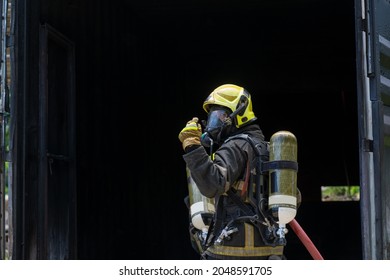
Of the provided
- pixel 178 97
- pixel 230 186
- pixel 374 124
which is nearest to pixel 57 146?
pixel 230 186

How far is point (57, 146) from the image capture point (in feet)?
19.5

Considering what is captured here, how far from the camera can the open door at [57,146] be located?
5312 millimetres

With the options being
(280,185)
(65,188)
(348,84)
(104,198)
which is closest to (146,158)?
(104,198)

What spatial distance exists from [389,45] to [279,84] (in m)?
6.93

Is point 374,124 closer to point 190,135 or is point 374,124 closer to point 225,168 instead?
point 225,168

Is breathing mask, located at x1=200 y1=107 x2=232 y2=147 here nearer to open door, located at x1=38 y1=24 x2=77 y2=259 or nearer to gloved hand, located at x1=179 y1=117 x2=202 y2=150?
gloved hand, located at x1=179 y1=117 x2=202 y2=150

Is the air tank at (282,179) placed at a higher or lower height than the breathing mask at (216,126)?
lower

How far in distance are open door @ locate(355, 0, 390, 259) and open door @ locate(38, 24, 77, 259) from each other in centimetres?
260

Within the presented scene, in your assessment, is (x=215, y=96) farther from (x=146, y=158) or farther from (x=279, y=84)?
(x=279, y=84)

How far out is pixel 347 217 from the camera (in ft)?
39.2

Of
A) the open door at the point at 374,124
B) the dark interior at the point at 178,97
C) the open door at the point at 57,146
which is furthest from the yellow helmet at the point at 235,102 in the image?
the dark interior at the point at 178,97

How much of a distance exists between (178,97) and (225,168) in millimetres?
6878

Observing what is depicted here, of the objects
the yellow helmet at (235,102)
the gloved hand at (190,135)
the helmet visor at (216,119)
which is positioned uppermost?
the yellow helmet at (235,102)

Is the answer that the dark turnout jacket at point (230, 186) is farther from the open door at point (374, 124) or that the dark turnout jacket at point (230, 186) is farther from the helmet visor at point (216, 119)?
the open door at point (374, 124)
